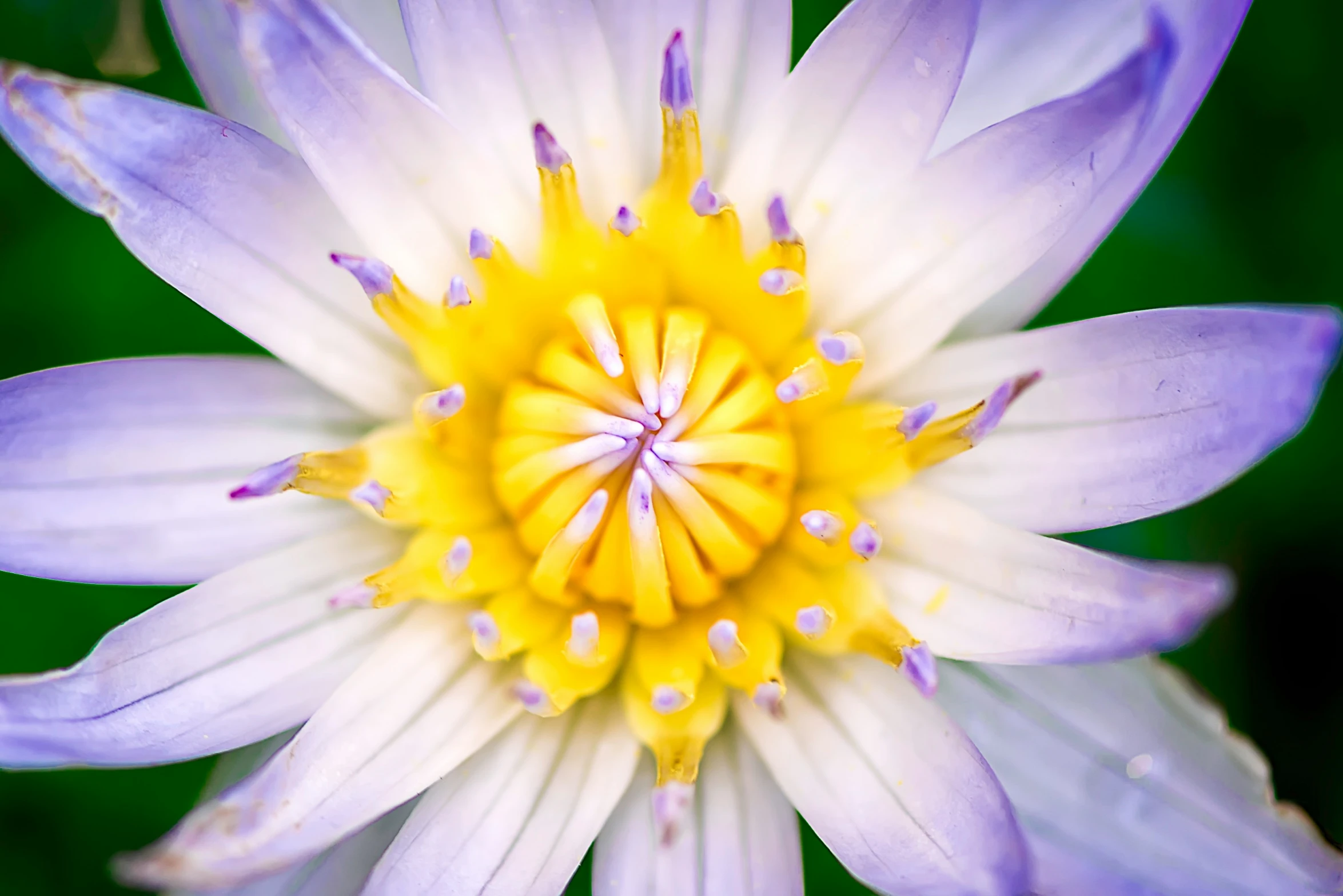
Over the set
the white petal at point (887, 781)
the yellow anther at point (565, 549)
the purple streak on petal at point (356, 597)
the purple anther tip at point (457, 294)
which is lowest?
the white petal at point (887, 781)

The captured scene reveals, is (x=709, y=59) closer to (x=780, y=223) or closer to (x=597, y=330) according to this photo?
(x=780, y=223)

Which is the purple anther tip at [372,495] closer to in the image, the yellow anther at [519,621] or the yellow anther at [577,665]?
the yellow anther at [519,621]

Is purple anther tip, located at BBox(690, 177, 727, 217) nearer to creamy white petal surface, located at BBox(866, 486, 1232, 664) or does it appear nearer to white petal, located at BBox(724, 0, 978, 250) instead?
white petal, located at BBox(724, 0, 978, 250)

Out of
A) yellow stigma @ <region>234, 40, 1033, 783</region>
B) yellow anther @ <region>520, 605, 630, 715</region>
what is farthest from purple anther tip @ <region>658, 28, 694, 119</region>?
yellow anther @ <region>520, 605, 630, 715</region>

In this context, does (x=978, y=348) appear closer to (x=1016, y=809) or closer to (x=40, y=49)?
(x=1016, y=809)

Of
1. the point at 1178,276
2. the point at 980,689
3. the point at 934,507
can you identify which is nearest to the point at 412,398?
the point at 934,507

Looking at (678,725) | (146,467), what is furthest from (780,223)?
(146,467)

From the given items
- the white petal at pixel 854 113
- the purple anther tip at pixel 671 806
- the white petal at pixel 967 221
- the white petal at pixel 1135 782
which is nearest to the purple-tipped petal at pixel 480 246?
the white petal at pixel 854 113
